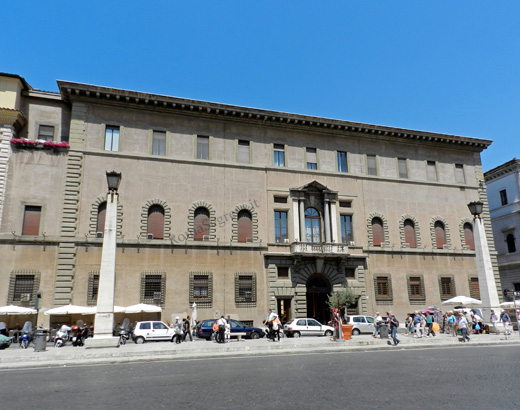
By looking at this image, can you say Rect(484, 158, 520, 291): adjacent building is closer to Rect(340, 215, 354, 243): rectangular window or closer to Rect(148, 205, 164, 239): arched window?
Rect(340, 215, 354, 243): rectangular window

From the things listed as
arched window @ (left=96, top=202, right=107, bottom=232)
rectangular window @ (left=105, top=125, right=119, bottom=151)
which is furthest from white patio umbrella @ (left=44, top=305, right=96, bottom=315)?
rectangular window @ (left=105, top=125, right=119, bottom=151)

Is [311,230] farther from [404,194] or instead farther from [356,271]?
[404,194]

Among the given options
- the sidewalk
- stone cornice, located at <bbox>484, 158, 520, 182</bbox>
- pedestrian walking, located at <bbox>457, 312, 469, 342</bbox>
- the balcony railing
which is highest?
stone cornice, located at <bbox>484, 158, 520, 182</bbox>

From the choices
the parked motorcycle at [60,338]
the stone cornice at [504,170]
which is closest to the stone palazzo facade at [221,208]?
the parked motorcycle at [60,338]

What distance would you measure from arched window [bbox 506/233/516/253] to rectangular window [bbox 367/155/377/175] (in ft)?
71.1

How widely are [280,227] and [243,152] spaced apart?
21.3ft

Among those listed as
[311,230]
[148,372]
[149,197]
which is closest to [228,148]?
[149,197]

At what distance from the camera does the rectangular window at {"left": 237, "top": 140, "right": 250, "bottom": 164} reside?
101 feet

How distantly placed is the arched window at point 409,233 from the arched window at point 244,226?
13.6 metres

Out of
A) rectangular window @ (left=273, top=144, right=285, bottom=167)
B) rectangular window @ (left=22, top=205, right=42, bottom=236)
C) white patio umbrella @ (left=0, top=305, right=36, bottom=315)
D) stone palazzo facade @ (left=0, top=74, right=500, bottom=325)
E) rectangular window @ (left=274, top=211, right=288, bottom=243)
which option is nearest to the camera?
white patio umbrella @ (left=0, top=305, right=36, bottom=315)

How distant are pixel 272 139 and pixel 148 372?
23059 millimetres

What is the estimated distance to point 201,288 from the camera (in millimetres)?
27328

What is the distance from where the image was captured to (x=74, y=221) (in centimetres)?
2570

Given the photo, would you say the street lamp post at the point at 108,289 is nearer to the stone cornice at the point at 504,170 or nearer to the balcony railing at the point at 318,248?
the balcony railing at the point at 318,248
